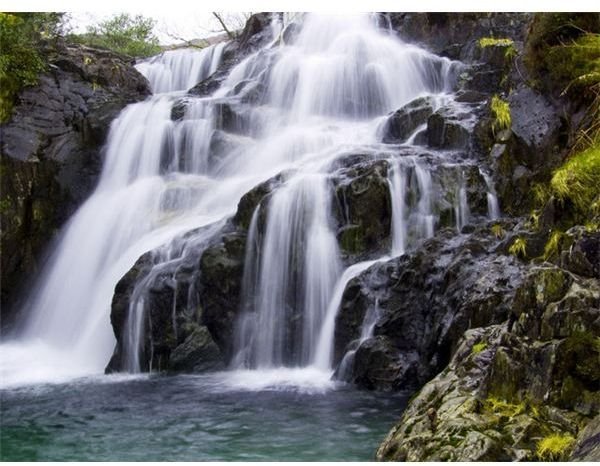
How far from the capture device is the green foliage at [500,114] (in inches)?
439

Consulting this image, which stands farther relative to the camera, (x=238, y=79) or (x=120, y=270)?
(x=238, y=79)

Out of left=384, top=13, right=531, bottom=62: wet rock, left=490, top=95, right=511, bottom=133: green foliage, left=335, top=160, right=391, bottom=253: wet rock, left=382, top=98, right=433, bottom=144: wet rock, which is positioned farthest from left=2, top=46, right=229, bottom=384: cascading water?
left=384, top=13, right=531, bottom=62: wet rock

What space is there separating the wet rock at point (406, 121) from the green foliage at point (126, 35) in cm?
1444

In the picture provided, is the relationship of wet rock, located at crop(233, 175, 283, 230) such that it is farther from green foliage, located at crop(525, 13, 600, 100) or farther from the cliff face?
green foliage, located at crop(525, 13, 600, 100)

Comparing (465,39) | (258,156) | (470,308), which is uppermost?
(465,39)

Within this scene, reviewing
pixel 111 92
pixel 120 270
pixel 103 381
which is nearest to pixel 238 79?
pixel 111 92

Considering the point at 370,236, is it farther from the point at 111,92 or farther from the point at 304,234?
the point at 111,92

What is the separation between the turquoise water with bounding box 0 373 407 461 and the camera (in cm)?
617

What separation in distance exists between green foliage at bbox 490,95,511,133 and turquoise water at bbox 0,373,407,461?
219 inches

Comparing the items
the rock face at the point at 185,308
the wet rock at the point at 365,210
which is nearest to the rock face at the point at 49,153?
the rock face at the point at 185,308

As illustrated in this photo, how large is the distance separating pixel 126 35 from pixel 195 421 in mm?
21637

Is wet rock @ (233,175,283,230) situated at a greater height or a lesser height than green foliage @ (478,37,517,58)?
lesser

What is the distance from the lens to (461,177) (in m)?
10.7

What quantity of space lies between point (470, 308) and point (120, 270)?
6919 mm
